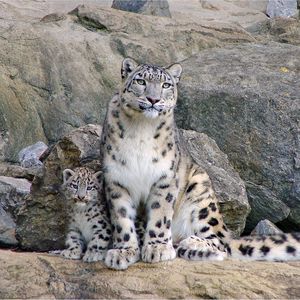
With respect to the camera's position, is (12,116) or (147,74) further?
(12,116)

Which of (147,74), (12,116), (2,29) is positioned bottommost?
(12,116)

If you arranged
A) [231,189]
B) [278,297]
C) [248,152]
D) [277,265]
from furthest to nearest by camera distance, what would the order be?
[248,152], [231,189], [277,265], [278,297]

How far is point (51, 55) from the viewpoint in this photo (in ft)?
40.8

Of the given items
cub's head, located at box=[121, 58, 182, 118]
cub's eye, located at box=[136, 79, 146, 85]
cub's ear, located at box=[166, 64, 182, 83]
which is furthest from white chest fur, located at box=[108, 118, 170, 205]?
cub's ear, located at box=[166, 64, 182, 83]

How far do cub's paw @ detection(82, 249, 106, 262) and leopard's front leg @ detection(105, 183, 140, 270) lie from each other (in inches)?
4.4

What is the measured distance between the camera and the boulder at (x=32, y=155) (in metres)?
10.6

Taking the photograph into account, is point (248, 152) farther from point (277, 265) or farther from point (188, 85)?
point (277, 265)

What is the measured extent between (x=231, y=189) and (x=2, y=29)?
5472mm

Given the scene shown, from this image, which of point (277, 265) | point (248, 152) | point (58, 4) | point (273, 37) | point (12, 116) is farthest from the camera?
point (58, 4)

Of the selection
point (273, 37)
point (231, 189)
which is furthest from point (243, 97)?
point (273, 37)

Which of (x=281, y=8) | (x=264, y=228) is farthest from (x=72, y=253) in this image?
(x=281, y=8)

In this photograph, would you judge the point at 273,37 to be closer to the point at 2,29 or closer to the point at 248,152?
the point at 2,29

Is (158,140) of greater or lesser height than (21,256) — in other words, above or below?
above

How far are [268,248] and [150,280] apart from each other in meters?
1.07
